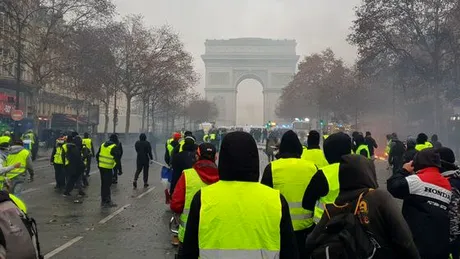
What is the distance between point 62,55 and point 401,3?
24.2m

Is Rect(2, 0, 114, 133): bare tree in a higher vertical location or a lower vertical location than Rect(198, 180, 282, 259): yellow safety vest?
higher

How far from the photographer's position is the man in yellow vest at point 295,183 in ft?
17.7

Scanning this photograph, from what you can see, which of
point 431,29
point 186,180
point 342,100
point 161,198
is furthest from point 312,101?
point 186,180

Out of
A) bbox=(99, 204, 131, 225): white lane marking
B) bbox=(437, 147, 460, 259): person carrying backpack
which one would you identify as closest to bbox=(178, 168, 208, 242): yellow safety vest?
bbox=(437, 147, 460, 259): person carrying backpack

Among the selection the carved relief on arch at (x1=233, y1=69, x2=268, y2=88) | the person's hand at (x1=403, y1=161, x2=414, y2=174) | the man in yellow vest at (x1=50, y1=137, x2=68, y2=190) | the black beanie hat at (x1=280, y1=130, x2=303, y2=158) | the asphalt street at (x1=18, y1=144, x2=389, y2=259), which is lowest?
the asphalt street at (x1=18, y1=144, x2=389, y2=259)

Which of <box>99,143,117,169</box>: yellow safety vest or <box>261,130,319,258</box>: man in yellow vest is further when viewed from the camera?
<box>99,143,117,169</box>: yellow safety vest

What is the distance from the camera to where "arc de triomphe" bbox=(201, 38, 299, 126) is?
12250 cm

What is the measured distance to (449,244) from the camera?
15.6 ft

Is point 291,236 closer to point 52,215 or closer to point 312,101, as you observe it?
point 52,215

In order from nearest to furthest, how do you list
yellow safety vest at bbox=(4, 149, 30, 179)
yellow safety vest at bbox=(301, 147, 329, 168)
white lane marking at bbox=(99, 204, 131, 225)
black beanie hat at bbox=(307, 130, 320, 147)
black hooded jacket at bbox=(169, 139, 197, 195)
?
yellow safety vest at bbox=(301, 147, 329, 168), black beanie hat at bbox=(307, 130, 320, 147), black hooded jacket at bbox=(169, 139, 197, 195), yellow safety vest at bbox=(4, 149, 30, 179), white lane marking at bbox=(99, 204, 131, 225)

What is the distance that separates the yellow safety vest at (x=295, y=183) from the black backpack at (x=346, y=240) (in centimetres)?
194

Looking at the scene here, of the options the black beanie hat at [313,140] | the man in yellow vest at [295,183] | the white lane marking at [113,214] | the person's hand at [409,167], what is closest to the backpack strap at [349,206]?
the person's hand at [409,167]

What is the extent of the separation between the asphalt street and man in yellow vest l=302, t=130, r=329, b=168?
2587mm

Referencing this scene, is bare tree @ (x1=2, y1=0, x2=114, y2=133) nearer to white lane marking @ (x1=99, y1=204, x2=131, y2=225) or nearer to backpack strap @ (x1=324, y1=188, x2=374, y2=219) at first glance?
white lane marking @ (x1=99, y1=204, x2=131, y2=225)
